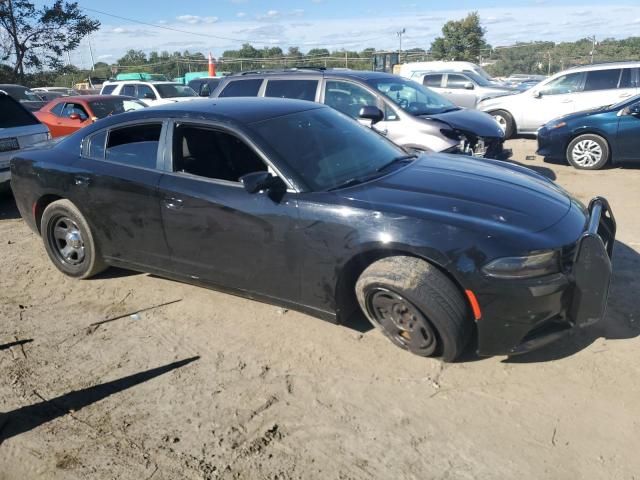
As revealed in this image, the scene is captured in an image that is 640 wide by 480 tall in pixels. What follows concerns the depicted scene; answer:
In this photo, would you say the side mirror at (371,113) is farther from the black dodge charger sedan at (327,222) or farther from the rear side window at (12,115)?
the rear side window at (12,115)

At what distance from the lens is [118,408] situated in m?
3.02

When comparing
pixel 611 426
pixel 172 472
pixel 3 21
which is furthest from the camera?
pixel 3 21

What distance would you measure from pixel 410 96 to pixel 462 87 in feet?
26.9

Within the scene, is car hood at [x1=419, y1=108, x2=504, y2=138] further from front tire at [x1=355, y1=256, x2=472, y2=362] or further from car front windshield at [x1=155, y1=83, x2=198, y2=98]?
car front windshield at [x1=155, y1=83, x2=198, y2=98]

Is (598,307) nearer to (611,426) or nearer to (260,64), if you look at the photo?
(611,426)

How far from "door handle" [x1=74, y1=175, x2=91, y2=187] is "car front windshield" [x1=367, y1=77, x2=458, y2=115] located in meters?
4.39

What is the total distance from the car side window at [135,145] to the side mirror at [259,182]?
3.61 ft

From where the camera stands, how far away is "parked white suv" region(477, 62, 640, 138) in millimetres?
10961

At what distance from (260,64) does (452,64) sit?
26.0 metres

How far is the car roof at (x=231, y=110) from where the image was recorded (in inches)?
154

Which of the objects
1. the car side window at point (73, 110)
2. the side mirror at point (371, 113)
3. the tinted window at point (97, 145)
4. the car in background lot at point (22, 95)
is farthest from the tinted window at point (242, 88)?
the car in background lot at point (22, 95)

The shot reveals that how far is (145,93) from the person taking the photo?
15766 mm

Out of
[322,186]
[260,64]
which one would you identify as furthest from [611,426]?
[260,64]

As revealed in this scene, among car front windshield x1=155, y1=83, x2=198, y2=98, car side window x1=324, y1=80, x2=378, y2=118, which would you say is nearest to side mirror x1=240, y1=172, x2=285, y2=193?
car side window x1=324, y1=80, x2=378, y2=118
